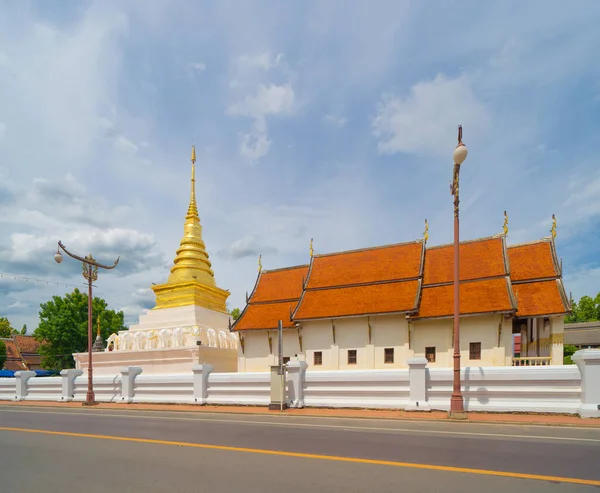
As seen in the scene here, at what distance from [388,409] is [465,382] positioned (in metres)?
2.37

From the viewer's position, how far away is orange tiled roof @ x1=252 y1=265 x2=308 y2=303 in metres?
26.7

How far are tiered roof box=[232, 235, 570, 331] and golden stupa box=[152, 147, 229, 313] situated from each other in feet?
21.4

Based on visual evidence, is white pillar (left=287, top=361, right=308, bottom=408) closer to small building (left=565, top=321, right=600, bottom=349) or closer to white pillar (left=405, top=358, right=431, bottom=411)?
white pillar (left=405, top=358, right=431, bottom=411)

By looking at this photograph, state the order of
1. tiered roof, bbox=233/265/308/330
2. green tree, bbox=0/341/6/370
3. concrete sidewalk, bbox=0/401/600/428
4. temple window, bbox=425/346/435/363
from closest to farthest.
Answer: concrete sidewalk, bbox=0/401/600/428 < temple window, bbox=425/346/435/363 < tiered roof, bbox=233/265/308/330 < green tree, bbox=0/341/6/370

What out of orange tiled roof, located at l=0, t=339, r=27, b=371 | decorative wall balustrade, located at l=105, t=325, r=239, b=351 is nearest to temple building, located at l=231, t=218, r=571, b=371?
decorative wall balustrade, located at l=105, t=325, r=239, b=351

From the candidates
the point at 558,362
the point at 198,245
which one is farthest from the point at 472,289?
the point at 198,245

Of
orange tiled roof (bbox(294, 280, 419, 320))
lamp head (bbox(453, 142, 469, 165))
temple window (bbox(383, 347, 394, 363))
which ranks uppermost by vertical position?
lamp head (bbox(453, 142, 469, 165))

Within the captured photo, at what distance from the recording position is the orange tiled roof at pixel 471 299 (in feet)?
63.0

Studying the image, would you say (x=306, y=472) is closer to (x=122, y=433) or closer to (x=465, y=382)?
(x=122, y=433)

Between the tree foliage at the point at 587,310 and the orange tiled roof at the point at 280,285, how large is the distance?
4699cm

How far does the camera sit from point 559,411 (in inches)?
425

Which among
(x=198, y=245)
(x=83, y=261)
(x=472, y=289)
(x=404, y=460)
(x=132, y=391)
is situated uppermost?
(x=198, y=245)

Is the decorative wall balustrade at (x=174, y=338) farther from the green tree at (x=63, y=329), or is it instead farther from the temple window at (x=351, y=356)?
the green tree at (x=63, y=329)

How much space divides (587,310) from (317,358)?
49.5m
